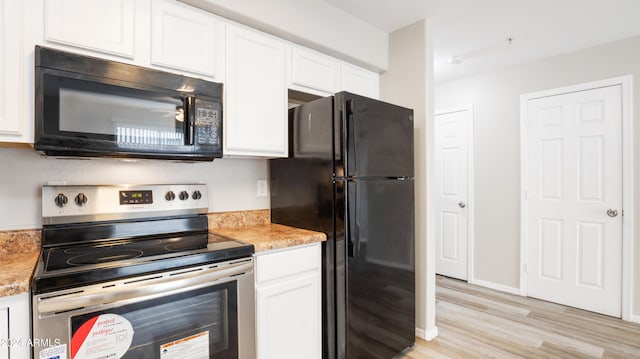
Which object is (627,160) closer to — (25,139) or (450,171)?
(450,171)

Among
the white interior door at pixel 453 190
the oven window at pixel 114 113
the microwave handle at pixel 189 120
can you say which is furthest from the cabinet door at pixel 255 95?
the white interior door at pixel 453 190

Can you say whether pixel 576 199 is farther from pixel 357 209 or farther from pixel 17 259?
pixel 17 259

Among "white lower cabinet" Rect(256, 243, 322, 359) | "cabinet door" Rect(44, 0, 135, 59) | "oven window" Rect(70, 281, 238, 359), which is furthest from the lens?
"white lower cabinet" Rect(256, 243, 322, 359)

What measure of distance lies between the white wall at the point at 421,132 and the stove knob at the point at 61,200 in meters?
2.14

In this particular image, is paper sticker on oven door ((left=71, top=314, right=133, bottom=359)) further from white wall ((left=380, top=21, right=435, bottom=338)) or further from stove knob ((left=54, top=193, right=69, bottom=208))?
white wall ((left=380, top=21, right=435, bottom=338))

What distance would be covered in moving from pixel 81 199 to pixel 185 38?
94cm

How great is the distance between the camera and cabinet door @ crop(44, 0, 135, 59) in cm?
129

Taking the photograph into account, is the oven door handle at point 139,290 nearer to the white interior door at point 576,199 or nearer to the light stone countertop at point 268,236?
the light stone countertop at point 268,236

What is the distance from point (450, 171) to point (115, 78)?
11.5 feet

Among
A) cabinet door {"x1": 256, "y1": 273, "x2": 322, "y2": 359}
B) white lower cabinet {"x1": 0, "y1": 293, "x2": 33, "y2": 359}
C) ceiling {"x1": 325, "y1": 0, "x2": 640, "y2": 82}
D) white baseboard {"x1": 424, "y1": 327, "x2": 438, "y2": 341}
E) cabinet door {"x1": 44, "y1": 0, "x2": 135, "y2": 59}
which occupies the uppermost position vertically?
ceiling {"x1": 325, "y1": 0, "x2": 640, "y2": 82}

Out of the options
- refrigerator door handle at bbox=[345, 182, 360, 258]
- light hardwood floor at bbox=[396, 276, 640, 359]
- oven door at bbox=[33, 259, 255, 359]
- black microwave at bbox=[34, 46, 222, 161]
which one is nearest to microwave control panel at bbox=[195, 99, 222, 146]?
black microwave at bbox=[34, 46, 222, 161]

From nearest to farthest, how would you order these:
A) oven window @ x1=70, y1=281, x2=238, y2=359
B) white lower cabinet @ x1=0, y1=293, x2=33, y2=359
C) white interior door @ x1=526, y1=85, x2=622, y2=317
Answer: white lower cabinet @ x1=0, y1=293, x2=33, y2=359 → oven window @ x1=70, y1=281, x2=238, y2=359 → white interior door @ x1=526, y1=85, x2=622, y2=317

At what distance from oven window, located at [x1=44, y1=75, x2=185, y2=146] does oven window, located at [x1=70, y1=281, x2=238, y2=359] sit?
2.36ft

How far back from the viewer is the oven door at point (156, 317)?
1.04 m
